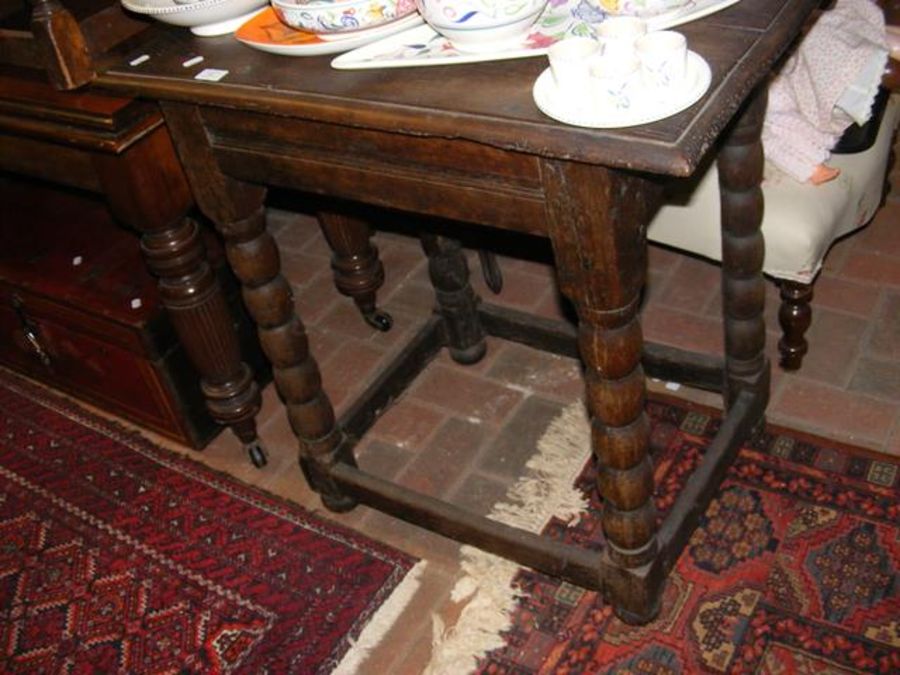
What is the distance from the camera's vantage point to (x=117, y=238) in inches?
103

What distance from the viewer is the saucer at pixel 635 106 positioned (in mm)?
1271

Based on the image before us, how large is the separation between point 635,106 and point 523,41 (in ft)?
0.92

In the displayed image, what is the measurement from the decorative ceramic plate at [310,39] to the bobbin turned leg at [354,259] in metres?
0.99

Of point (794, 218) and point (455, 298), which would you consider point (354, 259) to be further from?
point (794, 218)

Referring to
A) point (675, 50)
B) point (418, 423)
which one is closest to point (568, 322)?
point (418, 423)

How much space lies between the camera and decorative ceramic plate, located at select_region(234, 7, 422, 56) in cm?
155

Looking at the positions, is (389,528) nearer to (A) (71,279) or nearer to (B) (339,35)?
(A) (71,279)

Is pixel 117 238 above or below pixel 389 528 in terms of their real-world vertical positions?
above

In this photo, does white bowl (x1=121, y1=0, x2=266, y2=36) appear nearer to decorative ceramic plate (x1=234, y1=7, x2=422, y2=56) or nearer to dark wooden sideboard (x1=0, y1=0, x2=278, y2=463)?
decorative ceramic plate (x1=234, y1=7, x2=422, y2=56)

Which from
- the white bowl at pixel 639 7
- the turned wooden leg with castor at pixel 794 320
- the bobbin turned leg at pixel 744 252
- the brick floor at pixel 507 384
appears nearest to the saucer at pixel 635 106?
the white bowl at pixel 639 7

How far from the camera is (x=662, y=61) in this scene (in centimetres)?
127

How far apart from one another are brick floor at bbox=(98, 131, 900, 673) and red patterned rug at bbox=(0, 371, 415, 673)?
9cm

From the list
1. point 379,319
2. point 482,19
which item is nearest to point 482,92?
point 482,19

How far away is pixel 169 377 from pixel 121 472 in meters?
0.33
